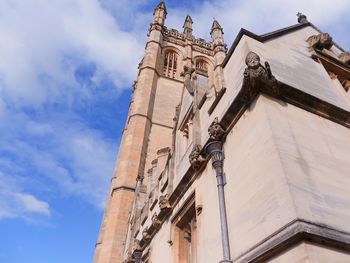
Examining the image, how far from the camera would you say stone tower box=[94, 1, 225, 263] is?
1560cm

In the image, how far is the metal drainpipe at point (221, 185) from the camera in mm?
4260

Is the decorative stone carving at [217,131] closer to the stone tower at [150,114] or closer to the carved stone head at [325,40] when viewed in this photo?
the stone tower at [150,114]

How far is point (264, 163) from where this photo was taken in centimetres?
421

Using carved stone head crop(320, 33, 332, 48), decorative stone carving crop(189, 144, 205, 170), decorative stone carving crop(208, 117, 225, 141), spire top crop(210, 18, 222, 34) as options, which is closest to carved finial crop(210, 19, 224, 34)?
spire top crop(210, 18, 222, 34)

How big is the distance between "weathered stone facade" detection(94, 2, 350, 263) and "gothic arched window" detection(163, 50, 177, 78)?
1945cm

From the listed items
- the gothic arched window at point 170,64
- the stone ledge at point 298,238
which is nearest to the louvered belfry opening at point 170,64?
the gothic arched window at point 170,64

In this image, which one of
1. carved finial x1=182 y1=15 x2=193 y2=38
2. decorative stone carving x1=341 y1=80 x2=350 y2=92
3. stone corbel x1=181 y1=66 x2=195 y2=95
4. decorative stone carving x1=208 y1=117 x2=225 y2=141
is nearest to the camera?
decorative stone carving x1=208 y1=117 x2=225 y2=141

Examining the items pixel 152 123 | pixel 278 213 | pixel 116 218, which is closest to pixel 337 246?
pixel 278 213

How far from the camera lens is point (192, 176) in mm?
6883

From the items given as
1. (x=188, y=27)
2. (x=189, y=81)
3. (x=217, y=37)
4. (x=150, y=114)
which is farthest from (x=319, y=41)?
(x=188, y=27)

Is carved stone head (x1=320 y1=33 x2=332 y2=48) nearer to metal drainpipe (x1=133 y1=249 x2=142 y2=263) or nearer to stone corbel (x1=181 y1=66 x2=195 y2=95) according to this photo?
stone corbel (x1=181 y1=66 x2=195 y2=95)

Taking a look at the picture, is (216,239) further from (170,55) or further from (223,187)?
(170,55)

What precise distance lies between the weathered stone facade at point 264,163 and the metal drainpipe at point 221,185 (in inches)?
0.7

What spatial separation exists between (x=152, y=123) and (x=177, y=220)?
15.5 meters
